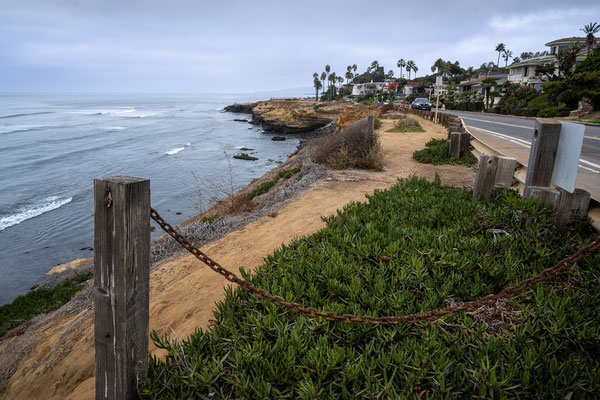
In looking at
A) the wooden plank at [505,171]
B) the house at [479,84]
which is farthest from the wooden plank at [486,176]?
the house at [479,84]

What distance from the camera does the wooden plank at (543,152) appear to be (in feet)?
13.1

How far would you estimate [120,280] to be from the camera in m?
2.28

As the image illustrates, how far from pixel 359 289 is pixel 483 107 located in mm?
53438

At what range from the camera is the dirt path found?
4.43 metres

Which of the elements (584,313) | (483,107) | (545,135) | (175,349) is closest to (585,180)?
(545,135)

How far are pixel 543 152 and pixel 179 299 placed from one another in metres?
5.02

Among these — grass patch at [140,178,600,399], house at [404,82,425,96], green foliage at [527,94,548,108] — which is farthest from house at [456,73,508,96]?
grass patch at [140,178,600,399]

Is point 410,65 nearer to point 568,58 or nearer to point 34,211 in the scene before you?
point 568,58

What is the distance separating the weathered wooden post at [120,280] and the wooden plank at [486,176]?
4702 millimetres

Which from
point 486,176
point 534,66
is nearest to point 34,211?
point 486,176

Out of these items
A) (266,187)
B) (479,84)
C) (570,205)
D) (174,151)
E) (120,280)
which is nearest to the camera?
(120,280)

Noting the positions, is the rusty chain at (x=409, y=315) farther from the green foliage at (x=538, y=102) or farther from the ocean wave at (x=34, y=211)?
the green foliage at (x=538, y=102)

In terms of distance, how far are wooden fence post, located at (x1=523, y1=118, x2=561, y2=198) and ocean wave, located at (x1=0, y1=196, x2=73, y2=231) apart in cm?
1912

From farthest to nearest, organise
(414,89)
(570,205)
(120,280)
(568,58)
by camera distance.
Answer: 1. (414,89)
2. (568,58)
3. (570,205)
4. (120,280)
